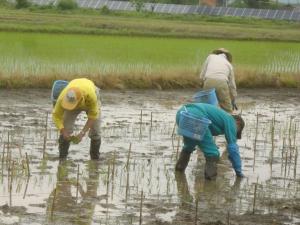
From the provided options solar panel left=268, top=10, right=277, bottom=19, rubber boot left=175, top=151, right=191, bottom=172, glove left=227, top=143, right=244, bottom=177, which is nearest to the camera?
glove left=227, top=143, right=244, bottom=177

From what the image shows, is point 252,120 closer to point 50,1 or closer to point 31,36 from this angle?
point 31,36

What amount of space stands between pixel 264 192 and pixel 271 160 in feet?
5.02

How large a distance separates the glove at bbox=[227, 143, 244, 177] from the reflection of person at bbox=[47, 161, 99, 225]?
1236mm

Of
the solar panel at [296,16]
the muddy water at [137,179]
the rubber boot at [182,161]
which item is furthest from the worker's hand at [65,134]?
the solar panel at [296,16]

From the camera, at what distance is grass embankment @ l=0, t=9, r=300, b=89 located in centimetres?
1395

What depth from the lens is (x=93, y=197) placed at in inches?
239

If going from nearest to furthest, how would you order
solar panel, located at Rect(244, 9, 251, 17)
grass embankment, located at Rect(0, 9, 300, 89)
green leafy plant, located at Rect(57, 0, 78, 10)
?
1. grass embankment, located at Rect(0, 9, 300, 89)
2. green leafy plant, located at Rect(57, 0, 78, 10)
3. solar panel, located at Rect(244, 9, 251, 17)

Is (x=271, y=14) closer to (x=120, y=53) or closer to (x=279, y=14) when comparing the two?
(x=279, y=14)

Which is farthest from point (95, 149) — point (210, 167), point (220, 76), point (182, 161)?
point (220, 76)

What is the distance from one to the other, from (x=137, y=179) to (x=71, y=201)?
1030 mm

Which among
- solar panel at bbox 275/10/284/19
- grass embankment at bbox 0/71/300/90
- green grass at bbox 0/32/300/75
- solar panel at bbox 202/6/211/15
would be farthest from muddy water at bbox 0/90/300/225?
solar panel at bbox 202/6/211/15

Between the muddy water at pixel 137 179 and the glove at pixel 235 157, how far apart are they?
93mm

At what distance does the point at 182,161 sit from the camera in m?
7.27

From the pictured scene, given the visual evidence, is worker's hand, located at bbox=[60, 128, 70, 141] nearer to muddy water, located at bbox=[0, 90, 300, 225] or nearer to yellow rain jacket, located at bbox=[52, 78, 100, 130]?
yellow rain jacket, located at bbox=[52, 78, 100, 130]
